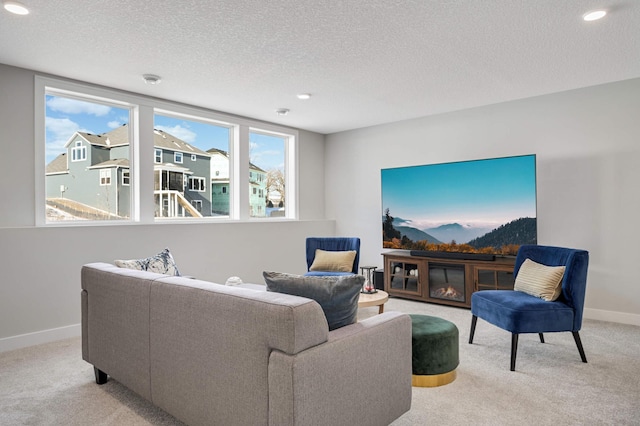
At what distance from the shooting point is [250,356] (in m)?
1.64

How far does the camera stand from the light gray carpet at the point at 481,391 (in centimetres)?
222

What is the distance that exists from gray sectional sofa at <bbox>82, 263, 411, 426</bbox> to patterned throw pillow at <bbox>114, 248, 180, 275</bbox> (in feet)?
1.10

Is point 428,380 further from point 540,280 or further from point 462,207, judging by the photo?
point 462,207

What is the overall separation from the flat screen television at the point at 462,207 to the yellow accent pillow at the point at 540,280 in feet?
4.07

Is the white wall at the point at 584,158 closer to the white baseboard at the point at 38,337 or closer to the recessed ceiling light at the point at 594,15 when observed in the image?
the recessed ceiling light at the point at 594,15

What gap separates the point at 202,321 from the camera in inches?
72.6

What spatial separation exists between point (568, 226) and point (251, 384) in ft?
13.4

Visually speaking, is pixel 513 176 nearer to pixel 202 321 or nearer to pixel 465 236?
pixel 465 236

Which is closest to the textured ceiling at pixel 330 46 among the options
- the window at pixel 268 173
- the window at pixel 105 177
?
the window at pixel 105 177

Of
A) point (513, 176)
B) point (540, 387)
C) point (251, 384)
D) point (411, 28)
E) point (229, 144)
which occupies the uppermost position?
point (411, 28)

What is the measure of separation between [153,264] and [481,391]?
94.0 inches

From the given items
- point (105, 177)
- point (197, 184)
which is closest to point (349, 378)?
point (105, 177)

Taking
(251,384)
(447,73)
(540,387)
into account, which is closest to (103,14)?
(251,384)

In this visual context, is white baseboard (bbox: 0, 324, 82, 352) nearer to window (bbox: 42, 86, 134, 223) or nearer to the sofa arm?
window (bbox: 42, 86, 134, 223)
